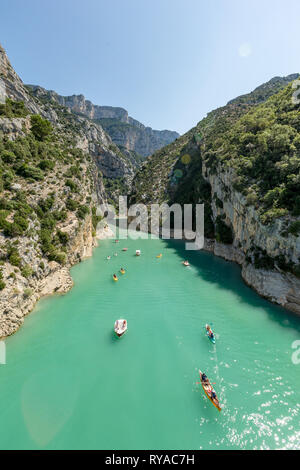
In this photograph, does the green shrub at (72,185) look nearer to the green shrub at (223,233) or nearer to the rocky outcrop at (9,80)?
the green shrub at (223,233)

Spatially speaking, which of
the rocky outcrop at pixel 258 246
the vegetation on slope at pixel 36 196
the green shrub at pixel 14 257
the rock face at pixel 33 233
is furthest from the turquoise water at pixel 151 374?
the vegetation on slope at pixel 36 196

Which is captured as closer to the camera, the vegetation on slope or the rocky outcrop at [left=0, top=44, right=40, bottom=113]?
the vegetation on slope

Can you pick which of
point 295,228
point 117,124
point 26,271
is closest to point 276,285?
point 295,228

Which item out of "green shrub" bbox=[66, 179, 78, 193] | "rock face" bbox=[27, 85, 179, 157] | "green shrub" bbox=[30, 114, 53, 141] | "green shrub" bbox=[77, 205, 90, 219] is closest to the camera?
"green shrub" bbox=[77, 205, 90, 219]

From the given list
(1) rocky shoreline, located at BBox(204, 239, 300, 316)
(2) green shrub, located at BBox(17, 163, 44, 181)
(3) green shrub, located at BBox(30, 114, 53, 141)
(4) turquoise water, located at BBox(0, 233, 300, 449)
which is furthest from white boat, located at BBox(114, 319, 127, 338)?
(3) green shrub, located at BBox(30, 114, 53, 141)

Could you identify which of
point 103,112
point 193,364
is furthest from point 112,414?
point 103,112

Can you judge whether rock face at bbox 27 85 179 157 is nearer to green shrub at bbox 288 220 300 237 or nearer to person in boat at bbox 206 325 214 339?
green shrub at bbox 288 220 300 237

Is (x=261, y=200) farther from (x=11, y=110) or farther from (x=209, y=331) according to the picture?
(x=11, y=110)
